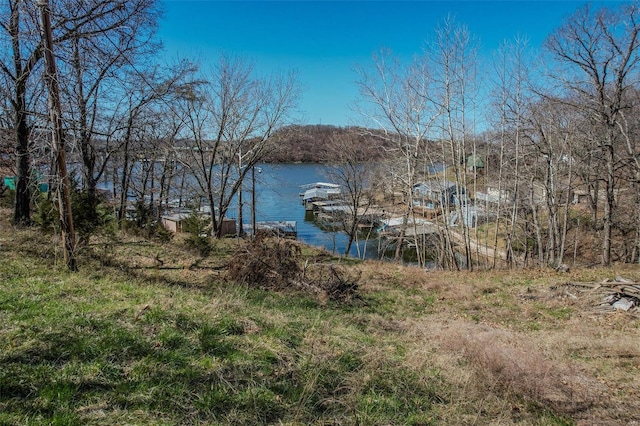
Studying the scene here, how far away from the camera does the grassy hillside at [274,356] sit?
9.85 ft

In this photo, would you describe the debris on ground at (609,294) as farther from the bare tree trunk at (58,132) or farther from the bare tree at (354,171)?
the bare tree at (354,171)

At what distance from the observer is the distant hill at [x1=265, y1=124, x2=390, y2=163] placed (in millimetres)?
18578

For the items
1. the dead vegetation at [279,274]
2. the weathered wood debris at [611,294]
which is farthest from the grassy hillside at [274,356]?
the weathered wood debris at [611,294]

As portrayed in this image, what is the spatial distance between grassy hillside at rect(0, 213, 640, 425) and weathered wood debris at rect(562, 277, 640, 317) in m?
0.29

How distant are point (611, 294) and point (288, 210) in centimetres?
3415

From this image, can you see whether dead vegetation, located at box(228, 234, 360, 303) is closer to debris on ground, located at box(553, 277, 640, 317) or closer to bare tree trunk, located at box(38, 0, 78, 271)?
bare tree trunk, located at box(38, 0, 78, 271)

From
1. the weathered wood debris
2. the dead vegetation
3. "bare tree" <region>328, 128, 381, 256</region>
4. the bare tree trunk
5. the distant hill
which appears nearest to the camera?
the bare tree trunk

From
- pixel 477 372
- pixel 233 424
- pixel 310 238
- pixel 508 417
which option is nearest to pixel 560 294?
pixel 477 372

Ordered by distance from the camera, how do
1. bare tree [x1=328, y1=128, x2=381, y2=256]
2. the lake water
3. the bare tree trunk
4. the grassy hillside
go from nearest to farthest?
the grassy hillside → the bare tree trunk → bare tree [x1=328, y1=128, x2=381, y2=256] → the lake water

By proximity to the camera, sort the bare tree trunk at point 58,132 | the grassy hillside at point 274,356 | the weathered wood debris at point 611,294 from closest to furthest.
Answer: the grassy hillside at point 274,356, the bare tree trunk at point 58,132, the weathered wood debris at point 611,294

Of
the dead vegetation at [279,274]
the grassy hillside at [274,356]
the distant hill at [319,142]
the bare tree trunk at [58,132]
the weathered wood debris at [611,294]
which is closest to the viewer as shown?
the grassy hillside at [274,356]

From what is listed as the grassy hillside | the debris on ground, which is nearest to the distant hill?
the debris on ground

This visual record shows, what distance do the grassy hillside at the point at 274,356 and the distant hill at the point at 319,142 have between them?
9.54m

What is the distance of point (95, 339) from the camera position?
3682 mm
